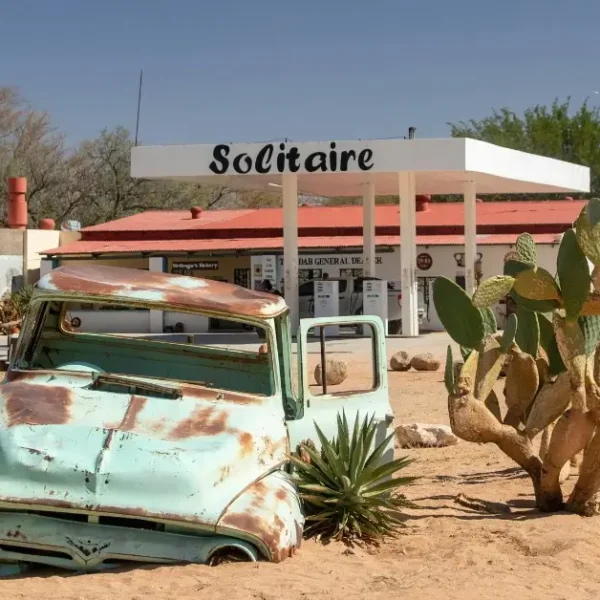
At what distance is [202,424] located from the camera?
6.53 m

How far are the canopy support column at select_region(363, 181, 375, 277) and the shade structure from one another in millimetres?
28

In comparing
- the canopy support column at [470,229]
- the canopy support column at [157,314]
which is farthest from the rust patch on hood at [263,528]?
the canopy support column at [157,314]

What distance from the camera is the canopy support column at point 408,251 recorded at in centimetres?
3119

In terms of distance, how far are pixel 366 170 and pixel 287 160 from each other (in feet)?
6.52

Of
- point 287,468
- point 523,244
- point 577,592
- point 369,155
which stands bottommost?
point 577,592

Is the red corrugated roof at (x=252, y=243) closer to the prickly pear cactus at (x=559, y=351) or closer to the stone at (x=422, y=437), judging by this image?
the stone at (x=422, y=437)

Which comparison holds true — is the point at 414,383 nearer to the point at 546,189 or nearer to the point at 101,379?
the point at 101,379

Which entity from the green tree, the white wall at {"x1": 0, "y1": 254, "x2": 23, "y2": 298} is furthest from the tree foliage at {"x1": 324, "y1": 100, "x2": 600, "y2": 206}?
the white wall at {"x1": 0, "y1": 254, "x2": 23, "y2": 298}

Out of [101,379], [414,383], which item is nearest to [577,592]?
[101,379]

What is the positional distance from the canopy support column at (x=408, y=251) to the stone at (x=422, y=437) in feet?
62.0

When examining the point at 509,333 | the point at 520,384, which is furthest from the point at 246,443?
the point at 520,384

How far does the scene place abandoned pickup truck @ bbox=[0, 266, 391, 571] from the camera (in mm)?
5961

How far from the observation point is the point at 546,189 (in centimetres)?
3606

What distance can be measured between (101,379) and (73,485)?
0.98 m
